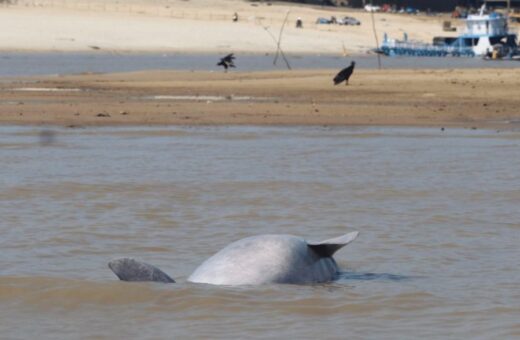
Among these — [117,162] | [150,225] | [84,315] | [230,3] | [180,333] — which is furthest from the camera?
[230,3]

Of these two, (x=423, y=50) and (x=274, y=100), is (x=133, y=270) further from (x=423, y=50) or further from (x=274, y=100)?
(x=423, y=50)

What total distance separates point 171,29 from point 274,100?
44830 millimetres

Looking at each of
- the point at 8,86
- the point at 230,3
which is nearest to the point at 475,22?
the point at 230,3

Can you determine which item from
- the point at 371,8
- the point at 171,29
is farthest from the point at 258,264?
the point at 371,8

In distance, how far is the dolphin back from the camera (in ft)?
22.3

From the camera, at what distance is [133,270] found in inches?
269

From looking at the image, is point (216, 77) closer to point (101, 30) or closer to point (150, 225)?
point (150, 225)

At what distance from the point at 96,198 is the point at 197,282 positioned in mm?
3837

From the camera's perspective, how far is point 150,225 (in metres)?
9.37

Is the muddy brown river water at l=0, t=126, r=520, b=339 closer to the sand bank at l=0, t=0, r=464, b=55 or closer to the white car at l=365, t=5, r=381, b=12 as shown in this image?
the sand bank at l=0, t=0, r=464, b=55

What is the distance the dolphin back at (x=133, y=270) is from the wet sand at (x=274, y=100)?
35.6ft

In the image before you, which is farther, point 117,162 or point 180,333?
point 117,162

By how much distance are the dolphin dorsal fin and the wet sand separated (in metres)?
10.5

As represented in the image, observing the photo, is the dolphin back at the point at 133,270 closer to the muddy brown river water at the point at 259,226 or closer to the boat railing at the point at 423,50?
the muddy brown river water at the point at 259,226
